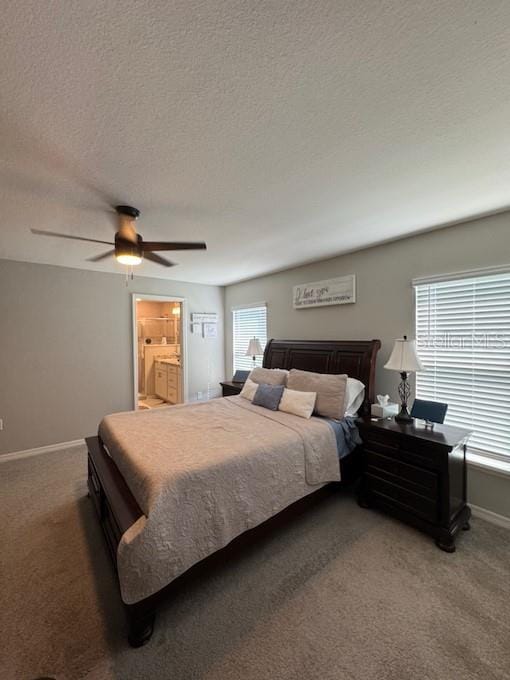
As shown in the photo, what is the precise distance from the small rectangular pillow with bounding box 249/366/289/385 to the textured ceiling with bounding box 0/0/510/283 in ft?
6.10

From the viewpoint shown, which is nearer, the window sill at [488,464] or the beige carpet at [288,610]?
the beige carpet at [288,610]

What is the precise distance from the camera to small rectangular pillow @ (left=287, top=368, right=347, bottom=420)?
273 centimetres

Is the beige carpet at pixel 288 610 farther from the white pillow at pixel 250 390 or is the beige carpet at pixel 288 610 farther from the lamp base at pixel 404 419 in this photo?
the white pillow at pixel 250 390

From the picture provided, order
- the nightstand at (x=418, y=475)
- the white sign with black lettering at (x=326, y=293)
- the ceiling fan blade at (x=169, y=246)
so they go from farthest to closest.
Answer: the white sign with black lettering at (x=326, y=293) → the ceiling fan blade at (x=169, y=246) → the nightstand at (x=418, y=475)

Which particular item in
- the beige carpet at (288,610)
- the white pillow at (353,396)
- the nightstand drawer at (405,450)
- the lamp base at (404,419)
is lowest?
the beige carpet at (288,610)

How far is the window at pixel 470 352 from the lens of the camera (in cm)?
232

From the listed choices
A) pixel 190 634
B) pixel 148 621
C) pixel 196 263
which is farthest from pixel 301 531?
pixel 196 263

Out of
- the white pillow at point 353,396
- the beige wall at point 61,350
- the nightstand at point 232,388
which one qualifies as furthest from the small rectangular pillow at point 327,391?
the beige wall at point 61,350

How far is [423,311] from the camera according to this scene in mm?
2783

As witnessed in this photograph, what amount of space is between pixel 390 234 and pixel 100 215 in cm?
270

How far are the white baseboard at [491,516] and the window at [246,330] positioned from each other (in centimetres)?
321

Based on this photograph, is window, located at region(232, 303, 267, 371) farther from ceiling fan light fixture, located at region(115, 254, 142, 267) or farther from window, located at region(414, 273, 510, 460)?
ceiling fan light fixture, located at region(115, 254, 142, 267)

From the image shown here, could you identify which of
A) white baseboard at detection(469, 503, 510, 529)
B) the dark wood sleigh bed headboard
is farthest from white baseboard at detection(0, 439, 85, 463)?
white baseboard at detection(469, 503, 510, 529)

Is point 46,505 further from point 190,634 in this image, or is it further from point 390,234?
point 390,234
